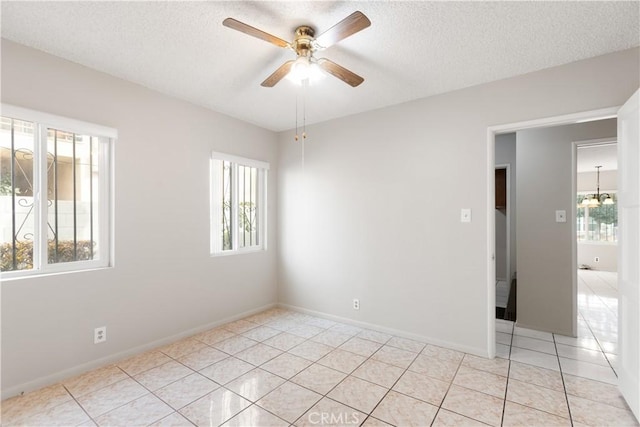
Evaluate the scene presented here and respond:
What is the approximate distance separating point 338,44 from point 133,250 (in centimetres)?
251

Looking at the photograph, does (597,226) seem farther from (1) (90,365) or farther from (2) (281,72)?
(1) (90,365)

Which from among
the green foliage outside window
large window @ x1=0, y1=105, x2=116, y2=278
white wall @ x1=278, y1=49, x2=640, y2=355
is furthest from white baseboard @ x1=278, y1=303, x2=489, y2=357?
the green foliage outside window

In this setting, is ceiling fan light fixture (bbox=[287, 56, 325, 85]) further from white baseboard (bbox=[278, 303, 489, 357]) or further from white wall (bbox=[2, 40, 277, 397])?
white baseboard (bbox=[278, 303, 489, 357])

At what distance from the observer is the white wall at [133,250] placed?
2.18 metres

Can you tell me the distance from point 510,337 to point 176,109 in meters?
4.25

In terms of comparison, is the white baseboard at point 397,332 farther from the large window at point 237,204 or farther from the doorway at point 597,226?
the doorway at point 597,226

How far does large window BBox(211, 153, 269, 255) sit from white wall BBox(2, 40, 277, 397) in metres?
0.16

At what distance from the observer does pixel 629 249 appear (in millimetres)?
2021

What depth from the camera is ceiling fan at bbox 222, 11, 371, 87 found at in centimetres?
162

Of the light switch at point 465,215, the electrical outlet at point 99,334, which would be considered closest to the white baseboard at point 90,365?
the electrical outlet at point 99,334

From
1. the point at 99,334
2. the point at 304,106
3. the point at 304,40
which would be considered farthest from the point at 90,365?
the point at 304,106

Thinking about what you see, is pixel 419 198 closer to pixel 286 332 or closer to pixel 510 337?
pixel 510 337

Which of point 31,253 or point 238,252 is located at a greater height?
point 31,253

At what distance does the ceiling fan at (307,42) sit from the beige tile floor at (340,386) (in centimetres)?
226
